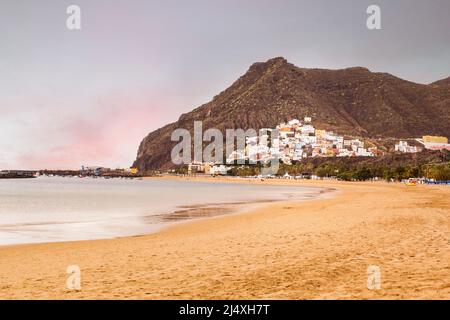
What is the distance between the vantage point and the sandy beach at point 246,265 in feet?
29.0

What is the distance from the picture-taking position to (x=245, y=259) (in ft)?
42.0

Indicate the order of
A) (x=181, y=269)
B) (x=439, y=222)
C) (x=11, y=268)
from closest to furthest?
(x=181, y=269)
(x=11, y=268)
(x=439, y=222)

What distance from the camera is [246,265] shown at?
1180 centimetres

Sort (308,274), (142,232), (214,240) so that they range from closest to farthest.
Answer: (308,274)
(214,240)
(142,232)

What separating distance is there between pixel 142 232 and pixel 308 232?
9434 millimetres

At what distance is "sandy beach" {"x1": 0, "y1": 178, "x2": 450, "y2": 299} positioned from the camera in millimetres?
8828
